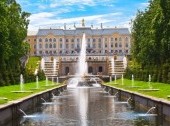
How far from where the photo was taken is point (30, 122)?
2153 cm

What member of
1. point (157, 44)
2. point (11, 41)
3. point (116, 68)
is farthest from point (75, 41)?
point (157, 44)

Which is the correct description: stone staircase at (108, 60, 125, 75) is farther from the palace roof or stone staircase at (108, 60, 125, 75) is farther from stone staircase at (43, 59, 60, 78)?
the palace roof

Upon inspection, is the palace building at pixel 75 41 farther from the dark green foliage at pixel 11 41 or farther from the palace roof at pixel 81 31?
the dark green foliage at pixel 11 41

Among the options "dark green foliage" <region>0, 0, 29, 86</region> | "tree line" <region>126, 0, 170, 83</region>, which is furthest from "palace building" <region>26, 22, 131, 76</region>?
"dark green foliage" <region>0, 0, 29, 86</region>

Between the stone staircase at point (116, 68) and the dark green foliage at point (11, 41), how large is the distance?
103 feet

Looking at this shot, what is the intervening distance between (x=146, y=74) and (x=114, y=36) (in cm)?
12352

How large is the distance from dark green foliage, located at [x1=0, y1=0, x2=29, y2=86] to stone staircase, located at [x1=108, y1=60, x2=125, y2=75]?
103 ft

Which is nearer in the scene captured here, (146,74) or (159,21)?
(159,21)

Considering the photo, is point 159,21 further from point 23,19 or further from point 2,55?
point 23,19

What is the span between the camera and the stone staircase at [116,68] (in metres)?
93.9

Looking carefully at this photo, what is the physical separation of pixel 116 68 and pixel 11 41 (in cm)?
4383

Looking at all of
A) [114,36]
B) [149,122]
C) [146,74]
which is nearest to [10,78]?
[146,74]

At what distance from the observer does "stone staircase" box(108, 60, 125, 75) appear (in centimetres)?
9394

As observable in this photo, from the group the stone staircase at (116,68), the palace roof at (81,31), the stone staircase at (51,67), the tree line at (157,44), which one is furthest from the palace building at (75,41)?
the tree line at (157,44)
